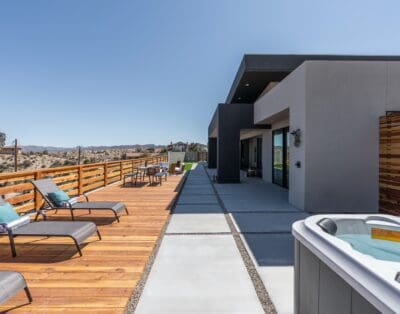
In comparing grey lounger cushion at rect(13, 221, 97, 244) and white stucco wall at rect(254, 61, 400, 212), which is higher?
white stucco wall at rect(254, 61, 400, 212)

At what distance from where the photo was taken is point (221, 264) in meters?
3.31

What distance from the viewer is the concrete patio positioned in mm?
2453

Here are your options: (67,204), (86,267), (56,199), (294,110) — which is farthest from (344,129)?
(56,199)

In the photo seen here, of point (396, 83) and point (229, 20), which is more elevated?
point (229, 20)

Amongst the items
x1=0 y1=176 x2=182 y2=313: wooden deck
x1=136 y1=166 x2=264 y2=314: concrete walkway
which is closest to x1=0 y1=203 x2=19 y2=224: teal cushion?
x1=0 y1=176 x2=182 y2=313: wooden deck

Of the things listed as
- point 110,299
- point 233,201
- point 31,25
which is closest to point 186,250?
point 110,299

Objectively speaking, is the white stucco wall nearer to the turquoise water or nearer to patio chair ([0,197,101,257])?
the turquoise water

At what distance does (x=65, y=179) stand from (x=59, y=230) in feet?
15.5

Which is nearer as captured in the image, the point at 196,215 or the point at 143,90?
the point at 196,215

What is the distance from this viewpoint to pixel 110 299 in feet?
8.24

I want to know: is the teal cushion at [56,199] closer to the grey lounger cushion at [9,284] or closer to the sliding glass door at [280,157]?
the grey lounger cushion at [9,284]

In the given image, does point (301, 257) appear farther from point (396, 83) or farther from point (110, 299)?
point (396, 83)

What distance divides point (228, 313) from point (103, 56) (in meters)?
14.8

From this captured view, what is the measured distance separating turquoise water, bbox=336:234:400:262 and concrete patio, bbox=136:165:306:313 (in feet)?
2.55
